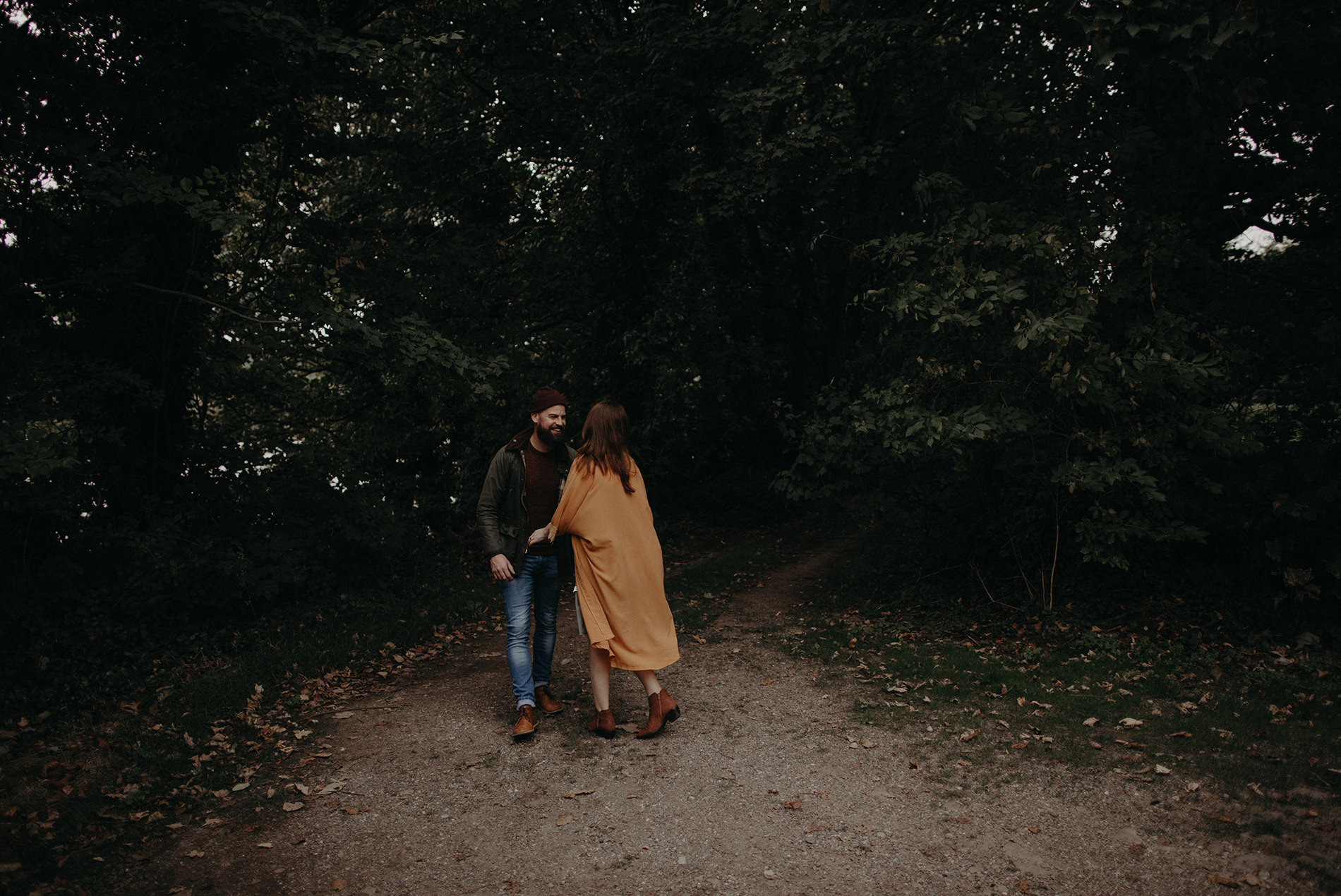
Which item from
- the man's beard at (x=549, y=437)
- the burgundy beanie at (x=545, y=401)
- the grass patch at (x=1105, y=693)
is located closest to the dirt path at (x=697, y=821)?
the grass patch at (x=1105, y=693)

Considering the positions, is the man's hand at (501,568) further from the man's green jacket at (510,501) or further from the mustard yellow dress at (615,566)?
the mustard yellow dress at (615,566)

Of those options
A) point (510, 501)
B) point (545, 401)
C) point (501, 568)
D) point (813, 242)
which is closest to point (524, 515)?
point (510, 501)

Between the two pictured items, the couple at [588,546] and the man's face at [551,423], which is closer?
the couple at [588,546]

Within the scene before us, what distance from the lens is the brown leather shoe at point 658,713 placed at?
16.8 feet

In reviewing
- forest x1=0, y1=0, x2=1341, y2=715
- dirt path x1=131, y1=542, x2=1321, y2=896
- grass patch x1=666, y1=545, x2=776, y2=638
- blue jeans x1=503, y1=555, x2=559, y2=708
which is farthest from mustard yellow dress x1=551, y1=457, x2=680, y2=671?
grass patch x1=666, y1=545, x2=776, y2=638

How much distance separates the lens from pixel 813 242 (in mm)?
8609

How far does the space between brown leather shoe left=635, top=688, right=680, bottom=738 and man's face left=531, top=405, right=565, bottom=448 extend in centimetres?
179

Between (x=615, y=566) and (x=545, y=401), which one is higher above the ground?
(x=545, y=401)

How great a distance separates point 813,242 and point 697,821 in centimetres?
628

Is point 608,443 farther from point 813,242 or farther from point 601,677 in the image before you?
point 813,242

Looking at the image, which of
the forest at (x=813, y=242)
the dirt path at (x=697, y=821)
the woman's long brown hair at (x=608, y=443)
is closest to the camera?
the dirt path at (x=697, y=821)

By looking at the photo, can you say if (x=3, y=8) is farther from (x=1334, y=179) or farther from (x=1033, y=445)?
(x=1334, y=179)

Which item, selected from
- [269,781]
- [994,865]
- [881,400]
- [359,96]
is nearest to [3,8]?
[359,96]

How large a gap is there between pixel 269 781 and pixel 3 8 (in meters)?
6.24
